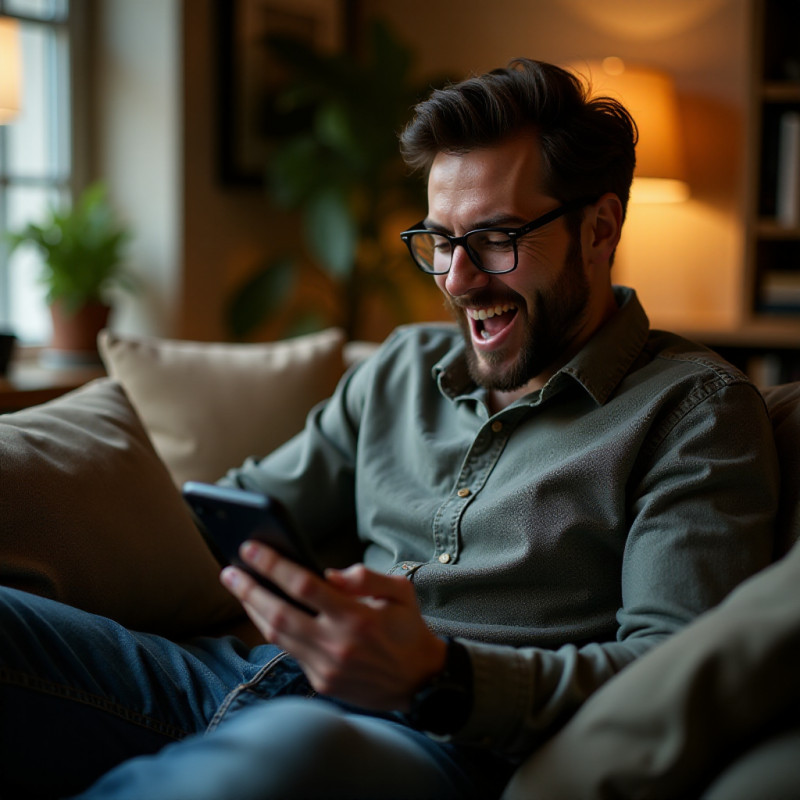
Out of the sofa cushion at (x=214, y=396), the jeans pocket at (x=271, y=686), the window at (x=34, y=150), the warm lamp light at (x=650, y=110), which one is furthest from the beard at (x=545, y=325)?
the window at (x=34, y=150)

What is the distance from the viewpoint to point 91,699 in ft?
3.72

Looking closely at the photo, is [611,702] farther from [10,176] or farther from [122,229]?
[10,176]

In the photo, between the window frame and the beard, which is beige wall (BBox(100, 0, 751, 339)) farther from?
the beard

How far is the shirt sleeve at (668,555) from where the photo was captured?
3.33ft

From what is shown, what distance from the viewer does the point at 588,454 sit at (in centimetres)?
126

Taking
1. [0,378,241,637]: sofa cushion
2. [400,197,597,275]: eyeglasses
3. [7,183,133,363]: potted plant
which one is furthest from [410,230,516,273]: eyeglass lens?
[7,183,133,363]: potted plant

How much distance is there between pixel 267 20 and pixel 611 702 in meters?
3.19

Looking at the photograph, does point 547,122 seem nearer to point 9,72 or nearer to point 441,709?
point 441,709

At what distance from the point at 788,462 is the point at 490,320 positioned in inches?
17.5

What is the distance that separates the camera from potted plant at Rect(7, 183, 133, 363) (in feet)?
10.1

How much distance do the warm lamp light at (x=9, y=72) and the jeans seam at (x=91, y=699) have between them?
234 centimetres

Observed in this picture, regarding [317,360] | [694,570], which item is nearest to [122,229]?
[317,360]

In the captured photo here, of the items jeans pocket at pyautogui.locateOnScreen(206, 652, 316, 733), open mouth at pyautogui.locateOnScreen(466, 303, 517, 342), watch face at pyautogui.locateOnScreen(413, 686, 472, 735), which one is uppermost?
open mouth at pyautogui.locateOnScreen(466, 303, 517, 342)

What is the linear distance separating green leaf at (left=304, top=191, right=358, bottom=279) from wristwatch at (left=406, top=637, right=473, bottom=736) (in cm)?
254
